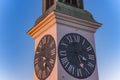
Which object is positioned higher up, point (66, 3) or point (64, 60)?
point (66, 3)

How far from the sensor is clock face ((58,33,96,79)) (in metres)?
11.7

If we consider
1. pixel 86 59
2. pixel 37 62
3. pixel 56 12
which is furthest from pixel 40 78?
pixel 56 12

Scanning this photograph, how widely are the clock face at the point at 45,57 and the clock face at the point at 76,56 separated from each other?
1.36ft

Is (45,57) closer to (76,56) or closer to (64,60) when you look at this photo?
(64,60)

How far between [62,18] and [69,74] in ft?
7.76

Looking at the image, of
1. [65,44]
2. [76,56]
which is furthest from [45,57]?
[76,56]

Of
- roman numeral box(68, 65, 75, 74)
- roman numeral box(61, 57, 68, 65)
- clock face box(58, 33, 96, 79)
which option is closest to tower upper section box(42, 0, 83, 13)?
clock face box(58, 33, 96, 79)

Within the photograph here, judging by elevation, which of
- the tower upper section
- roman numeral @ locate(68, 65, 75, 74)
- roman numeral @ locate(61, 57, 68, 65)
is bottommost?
roman numeral @ locate(68, 65, 75, 74)

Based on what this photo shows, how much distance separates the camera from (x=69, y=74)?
38.1ft

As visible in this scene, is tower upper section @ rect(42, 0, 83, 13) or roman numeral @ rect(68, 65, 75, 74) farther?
tower upper section @ rect(42, 0, 83, 13)

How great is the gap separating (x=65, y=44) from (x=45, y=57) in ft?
3.45

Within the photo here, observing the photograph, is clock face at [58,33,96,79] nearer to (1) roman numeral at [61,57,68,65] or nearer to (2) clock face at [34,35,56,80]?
(1) roman numeral at [61,57,68,65]

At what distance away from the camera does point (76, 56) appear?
39.6 feet

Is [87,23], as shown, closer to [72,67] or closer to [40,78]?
[72,67]
